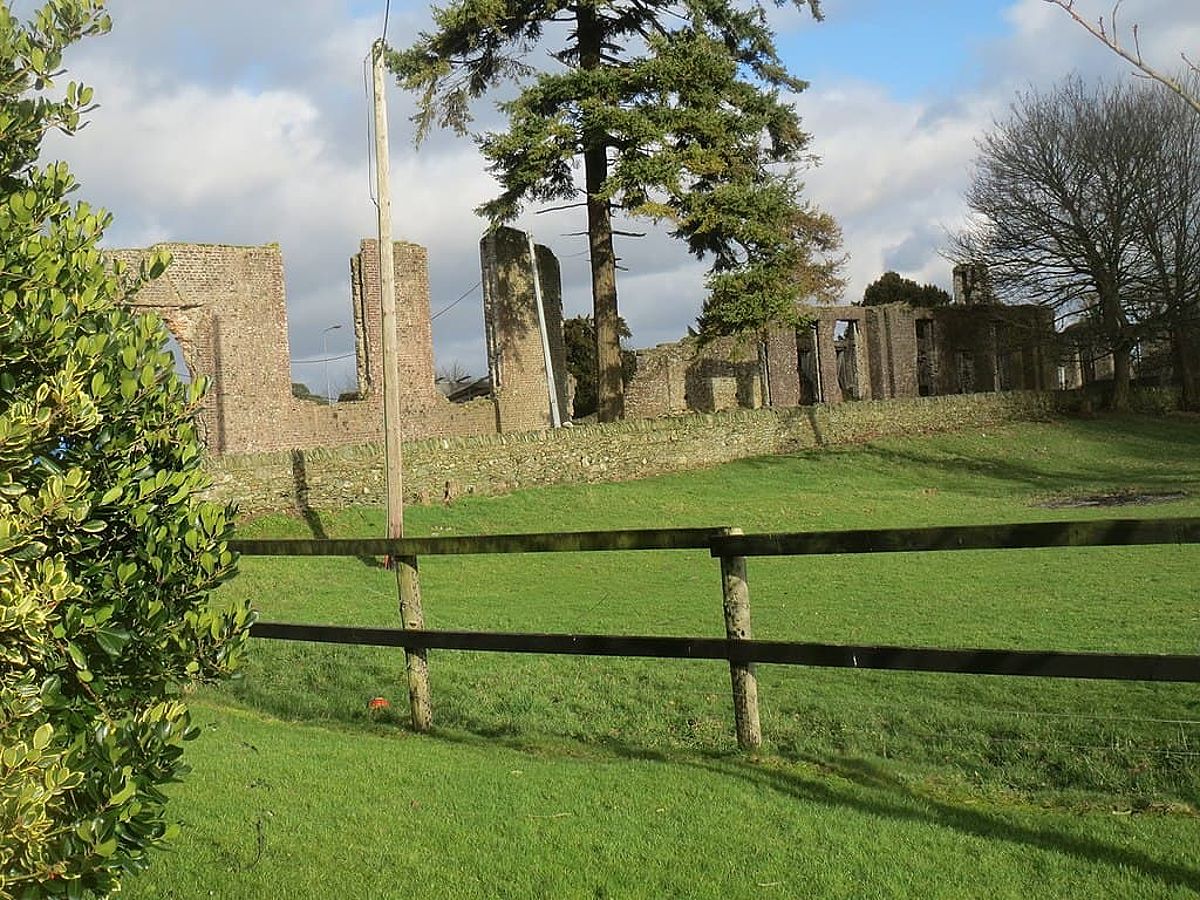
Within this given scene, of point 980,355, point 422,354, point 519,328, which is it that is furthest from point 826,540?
point 980,355

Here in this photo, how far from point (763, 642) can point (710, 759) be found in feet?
2.72

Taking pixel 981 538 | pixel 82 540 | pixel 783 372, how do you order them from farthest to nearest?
pixel 783 372
pixel 981 538
pixel 82 540

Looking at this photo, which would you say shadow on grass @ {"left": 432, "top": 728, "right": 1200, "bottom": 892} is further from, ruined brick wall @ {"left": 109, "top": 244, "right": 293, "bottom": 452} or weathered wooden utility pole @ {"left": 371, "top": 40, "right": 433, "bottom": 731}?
ruined brick wall @ {"left": 109, "top": 244, "right": 293, "bottom": 452}

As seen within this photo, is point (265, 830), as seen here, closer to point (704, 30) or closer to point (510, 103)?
point (510, 103)

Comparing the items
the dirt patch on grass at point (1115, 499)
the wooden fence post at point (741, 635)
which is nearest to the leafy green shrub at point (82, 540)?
the wooden fence post at point (741, 635)

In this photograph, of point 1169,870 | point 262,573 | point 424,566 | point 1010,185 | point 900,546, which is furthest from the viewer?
point 1010,185

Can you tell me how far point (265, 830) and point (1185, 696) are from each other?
18.2ft

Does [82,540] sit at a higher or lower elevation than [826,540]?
higher

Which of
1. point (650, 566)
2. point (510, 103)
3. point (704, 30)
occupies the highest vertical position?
point (704, 30)

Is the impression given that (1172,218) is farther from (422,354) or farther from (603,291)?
(422,354)

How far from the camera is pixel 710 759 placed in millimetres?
5824

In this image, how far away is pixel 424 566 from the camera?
17.0 m

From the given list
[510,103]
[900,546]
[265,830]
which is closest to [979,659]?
Result: [900,546]

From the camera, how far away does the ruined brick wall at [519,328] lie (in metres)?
32.3
